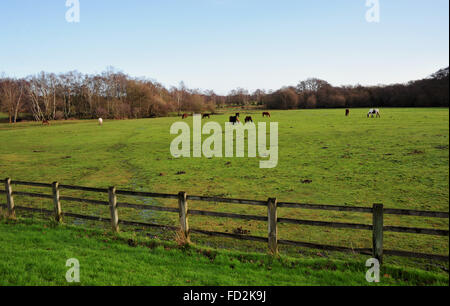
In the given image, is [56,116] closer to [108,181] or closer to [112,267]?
[108,181]

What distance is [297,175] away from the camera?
19688 millimetres

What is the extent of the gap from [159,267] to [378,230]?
5.26 meters

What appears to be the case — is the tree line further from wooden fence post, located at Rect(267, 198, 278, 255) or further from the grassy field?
wooden fence post, located at Rect(267, 198, 278, 255)

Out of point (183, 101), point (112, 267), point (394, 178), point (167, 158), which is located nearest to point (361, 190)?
point (394, 178)

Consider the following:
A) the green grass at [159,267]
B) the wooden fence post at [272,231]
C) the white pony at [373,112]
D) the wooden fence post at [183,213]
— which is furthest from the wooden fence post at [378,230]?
the white pony at [373,112]

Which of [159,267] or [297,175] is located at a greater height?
[297,175]

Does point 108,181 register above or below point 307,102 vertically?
below

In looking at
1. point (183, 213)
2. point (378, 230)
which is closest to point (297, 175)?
point (183, 213)

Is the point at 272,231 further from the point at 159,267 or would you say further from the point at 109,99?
the point at 109,99

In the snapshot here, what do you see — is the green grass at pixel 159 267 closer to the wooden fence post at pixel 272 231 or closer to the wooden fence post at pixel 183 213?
the wooden fence post at pixel 272 231

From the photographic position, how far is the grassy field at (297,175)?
39.3 ft

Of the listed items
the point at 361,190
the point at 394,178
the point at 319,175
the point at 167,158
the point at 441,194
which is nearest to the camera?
the point at 441,194
